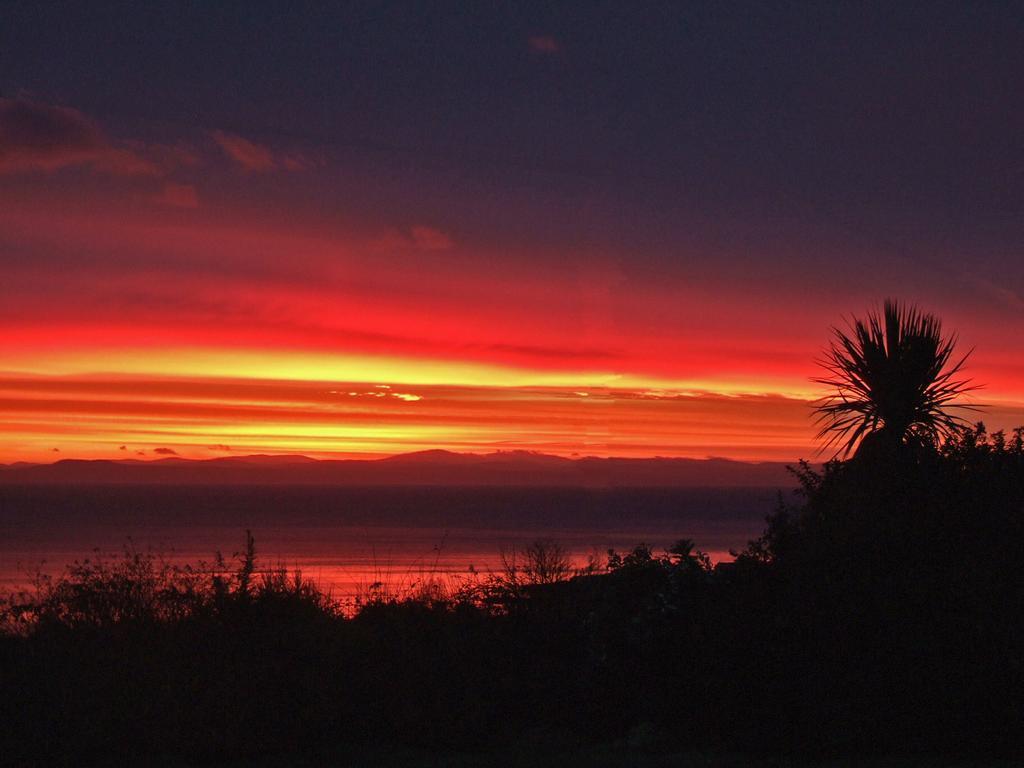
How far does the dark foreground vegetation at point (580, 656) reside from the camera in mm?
9398

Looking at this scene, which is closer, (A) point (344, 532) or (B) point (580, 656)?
(B) point (580, 656)

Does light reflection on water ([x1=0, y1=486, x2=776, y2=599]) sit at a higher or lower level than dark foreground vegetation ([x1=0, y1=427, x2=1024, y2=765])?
lower

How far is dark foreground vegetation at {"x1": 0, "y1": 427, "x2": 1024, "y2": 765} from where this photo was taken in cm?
940

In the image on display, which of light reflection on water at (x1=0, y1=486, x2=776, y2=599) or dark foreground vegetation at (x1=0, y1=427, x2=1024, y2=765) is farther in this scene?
light reflection on water at (x1=0, y1=486, x2=776, y2=599)

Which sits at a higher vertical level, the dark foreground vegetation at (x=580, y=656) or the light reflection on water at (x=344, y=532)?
the dark foreground vegetation at (x=580, y=656)

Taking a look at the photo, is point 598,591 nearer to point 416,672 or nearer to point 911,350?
point 416,672

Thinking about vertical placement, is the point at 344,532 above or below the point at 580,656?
below

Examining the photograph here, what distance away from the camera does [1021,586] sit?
9789 mm

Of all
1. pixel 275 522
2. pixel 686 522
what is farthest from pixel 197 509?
pixel 686 522

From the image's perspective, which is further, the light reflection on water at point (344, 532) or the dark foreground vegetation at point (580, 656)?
the light reflection on water at point (344, 532)

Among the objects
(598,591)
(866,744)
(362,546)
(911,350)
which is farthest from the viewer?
(362,546)

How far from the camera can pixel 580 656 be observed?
10.8 m

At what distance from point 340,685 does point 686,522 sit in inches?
4927

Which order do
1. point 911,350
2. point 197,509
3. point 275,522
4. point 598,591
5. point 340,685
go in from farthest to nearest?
point 197,509 → point 275,522 → point 911,350 → point 598,591 → point 340,685
